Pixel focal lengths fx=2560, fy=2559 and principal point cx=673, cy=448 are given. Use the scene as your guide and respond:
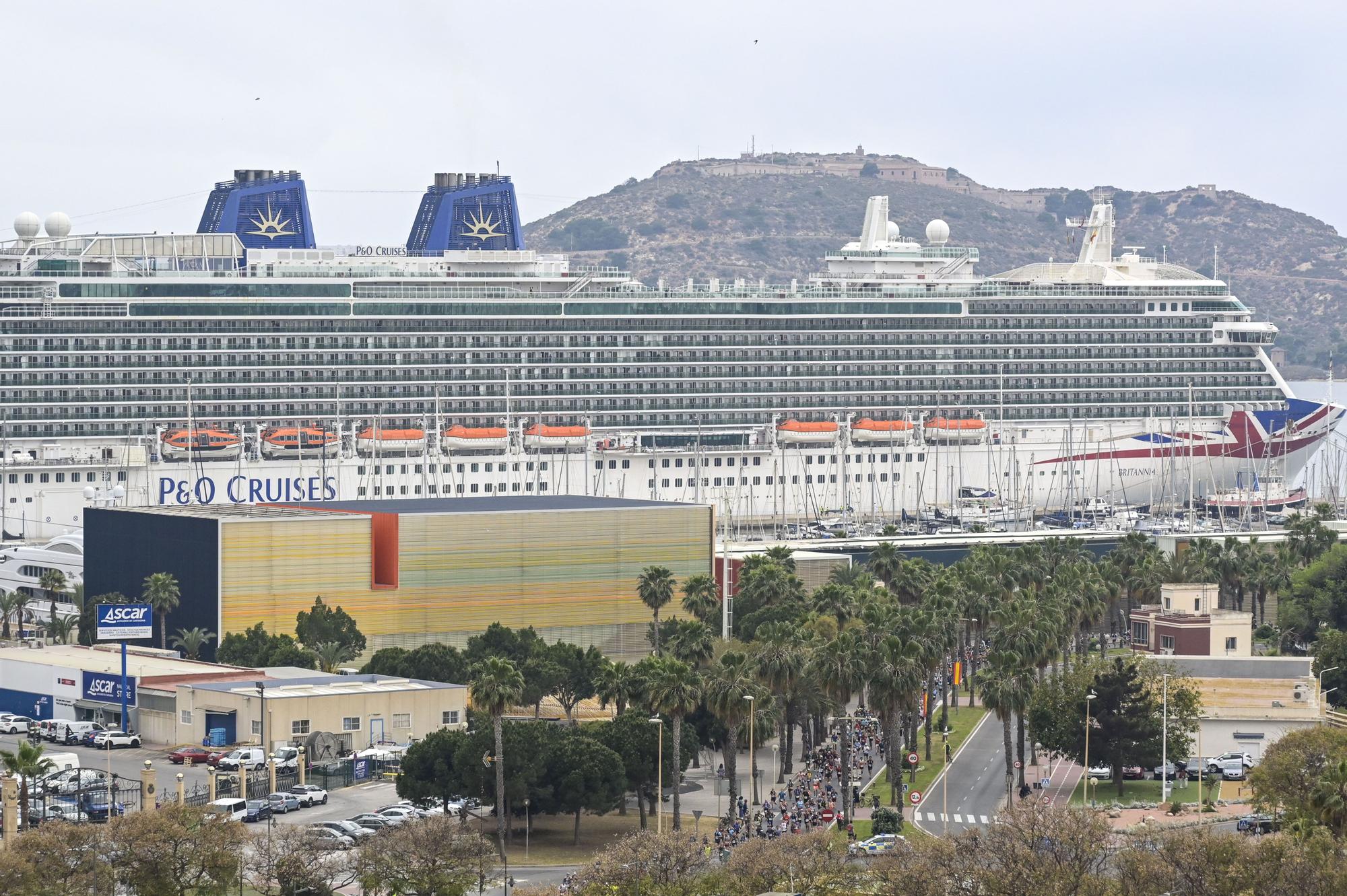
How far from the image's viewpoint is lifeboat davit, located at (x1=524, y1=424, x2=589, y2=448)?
13700 cm

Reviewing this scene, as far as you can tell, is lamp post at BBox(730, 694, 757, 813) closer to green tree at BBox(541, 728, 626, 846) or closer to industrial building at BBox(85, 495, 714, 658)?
green tree at BBox(541, 728, 626, 846)

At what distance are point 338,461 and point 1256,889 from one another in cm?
8608

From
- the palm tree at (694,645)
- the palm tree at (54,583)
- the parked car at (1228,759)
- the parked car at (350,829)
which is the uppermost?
the palm tree at (54,583)

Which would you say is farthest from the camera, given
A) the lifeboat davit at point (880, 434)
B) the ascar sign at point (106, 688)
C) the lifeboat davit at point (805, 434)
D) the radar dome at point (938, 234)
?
the radar dome at point (938, 234)

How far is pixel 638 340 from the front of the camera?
141750 millimetres

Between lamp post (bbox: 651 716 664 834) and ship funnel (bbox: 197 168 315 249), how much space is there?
71.4m

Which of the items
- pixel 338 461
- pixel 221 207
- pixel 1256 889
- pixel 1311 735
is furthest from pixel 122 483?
pixel 1256 889

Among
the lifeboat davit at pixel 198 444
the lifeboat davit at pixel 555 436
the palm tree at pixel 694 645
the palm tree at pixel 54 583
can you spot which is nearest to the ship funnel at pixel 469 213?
the lifeboat davit at pixel 555 436

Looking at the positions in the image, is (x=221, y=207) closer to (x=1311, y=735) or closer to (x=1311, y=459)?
(x=1311, y=459)

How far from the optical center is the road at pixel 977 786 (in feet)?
228

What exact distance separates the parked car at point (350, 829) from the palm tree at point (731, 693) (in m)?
10.7

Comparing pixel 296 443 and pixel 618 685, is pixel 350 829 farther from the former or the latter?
pixel 296 443

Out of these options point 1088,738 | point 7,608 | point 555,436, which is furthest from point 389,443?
point 1088,738

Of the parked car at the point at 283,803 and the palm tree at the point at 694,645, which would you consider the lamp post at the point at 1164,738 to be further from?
the parked car at the point at 283,803
